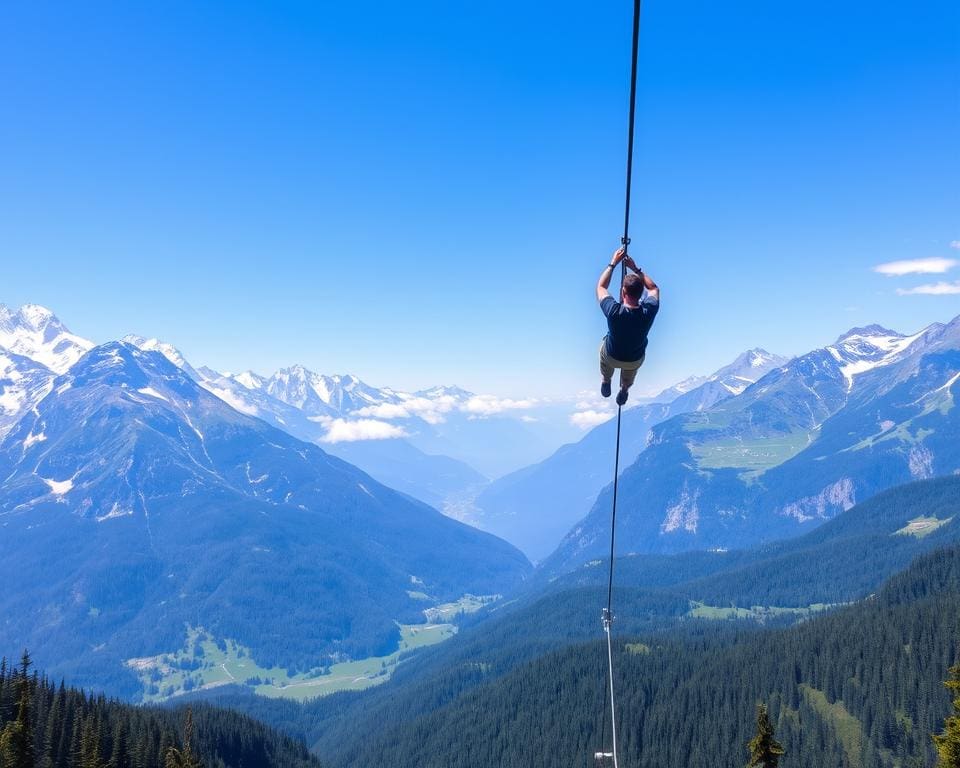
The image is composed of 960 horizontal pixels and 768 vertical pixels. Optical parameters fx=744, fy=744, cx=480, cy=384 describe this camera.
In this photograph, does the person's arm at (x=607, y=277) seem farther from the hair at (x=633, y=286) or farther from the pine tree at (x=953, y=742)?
the pine tree at (x=953, y=742)

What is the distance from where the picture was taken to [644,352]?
15.4 meters

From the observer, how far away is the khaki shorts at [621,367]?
15250mm

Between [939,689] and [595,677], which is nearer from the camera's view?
[939,689]

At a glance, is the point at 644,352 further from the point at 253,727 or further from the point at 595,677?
the point at 595,677

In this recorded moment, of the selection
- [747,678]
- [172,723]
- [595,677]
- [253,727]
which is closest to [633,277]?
[172,723]

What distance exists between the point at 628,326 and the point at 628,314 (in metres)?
0.30

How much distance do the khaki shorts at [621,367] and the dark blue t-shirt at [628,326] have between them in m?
0.08

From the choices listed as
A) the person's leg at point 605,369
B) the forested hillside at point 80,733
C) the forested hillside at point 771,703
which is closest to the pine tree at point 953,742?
the person's leg at point 605,369

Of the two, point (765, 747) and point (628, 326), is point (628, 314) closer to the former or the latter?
point (628, 326)

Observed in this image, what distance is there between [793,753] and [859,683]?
2269 cm

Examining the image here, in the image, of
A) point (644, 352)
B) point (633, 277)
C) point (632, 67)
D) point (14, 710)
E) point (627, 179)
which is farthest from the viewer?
point (14, 710)

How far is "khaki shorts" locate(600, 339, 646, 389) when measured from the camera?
50.0ft

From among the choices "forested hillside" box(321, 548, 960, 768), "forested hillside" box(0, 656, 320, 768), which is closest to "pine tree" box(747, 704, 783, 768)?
"forested hillside" box(0, 656, 320, 768)

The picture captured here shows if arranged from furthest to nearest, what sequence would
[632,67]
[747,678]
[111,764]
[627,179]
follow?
[747,678] < [111,764] < [627,179] < [632,67]
